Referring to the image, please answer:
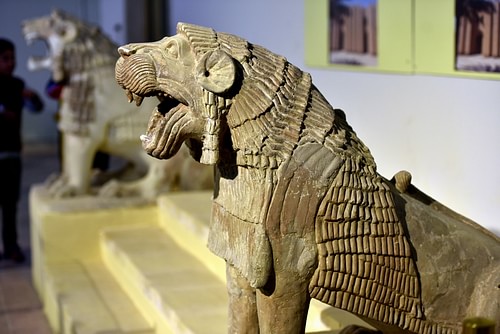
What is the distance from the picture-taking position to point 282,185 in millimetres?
1836

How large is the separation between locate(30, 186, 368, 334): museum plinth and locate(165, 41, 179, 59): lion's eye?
122 cm

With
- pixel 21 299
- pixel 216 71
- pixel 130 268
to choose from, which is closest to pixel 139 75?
pixel 216 71

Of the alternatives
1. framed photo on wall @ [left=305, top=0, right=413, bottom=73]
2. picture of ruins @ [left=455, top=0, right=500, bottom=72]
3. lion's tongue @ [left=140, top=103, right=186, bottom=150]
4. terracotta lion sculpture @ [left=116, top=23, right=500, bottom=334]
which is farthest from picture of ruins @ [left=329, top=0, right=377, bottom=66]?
lion's tongue @ [left=140, top=103, right=186, bottom=150]

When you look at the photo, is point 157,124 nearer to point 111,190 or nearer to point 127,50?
point 127,50

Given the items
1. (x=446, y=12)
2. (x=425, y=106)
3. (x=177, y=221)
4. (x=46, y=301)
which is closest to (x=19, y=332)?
(x=46, y=301)

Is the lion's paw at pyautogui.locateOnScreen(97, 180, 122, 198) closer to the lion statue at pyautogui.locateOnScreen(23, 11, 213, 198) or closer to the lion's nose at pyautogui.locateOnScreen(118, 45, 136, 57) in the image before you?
the lion statue at pyautogui.locateOnScreen(23, 11, 213, 198)

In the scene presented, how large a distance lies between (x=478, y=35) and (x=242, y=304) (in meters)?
1.30

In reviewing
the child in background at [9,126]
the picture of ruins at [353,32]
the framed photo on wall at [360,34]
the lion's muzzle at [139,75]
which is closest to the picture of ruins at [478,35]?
the framed photo on wall at [360,34]

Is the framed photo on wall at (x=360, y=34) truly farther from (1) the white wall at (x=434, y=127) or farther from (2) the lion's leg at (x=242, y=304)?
(2) the lion's leg at (x=242, y=304)

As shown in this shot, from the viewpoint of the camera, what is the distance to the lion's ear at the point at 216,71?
1825 mm

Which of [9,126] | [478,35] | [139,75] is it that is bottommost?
[9,126]

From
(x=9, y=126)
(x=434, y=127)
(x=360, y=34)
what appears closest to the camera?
(x=434, y=127)

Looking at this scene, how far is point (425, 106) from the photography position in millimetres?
3078

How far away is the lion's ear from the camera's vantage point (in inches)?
71.9
